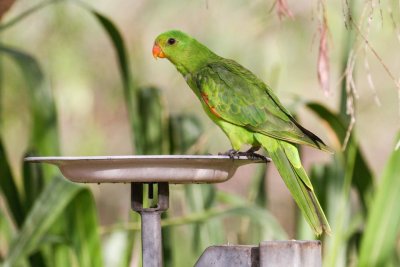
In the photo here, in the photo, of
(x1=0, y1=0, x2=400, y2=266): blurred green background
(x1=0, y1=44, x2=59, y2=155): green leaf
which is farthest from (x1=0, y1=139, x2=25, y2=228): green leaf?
(x1=0, y1=44, x2=59, y2=155): green leaf

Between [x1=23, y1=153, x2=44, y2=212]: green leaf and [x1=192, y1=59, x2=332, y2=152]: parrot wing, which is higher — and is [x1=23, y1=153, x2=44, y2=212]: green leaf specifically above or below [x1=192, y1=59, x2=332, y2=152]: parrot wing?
below

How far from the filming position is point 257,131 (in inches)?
114

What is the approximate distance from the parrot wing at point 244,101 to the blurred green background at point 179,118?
0.79ft

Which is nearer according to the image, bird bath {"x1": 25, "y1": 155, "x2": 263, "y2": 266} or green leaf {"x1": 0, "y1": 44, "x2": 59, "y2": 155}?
bird bath {"x1": 25, "y1": 155, "x2": 263, "y2": 266}

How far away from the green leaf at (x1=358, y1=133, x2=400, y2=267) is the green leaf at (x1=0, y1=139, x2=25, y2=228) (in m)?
1.41

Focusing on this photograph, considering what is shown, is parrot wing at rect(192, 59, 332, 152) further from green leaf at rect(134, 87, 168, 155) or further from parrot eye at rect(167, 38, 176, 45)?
green leaf at rect(134, 87, 168, 155)

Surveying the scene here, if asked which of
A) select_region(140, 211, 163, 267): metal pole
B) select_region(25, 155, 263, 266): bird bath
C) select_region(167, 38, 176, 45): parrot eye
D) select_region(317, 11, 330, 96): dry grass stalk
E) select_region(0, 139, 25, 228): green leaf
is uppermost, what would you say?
select_region(167, 38, 176, 45): parrot eye

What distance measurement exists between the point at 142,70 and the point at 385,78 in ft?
5.79

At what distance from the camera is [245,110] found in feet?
9.62

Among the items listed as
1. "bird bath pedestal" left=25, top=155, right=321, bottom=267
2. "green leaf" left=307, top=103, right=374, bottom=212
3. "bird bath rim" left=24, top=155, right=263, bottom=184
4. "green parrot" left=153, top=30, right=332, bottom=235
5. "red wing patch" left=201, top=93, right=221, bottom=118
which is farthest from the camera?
"green leaf" left=307, top=103, right=374, bottom=212

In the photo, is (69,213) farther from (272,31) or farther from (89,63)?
(89,63)

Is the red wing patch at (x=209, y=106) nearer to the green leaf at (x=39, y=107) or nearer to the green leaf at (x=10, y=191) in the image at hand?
the green leaf at (x=39, y=107)

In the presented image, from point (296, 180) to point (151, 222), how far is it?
0.54m

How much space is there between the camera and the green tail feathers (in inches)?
98.3
